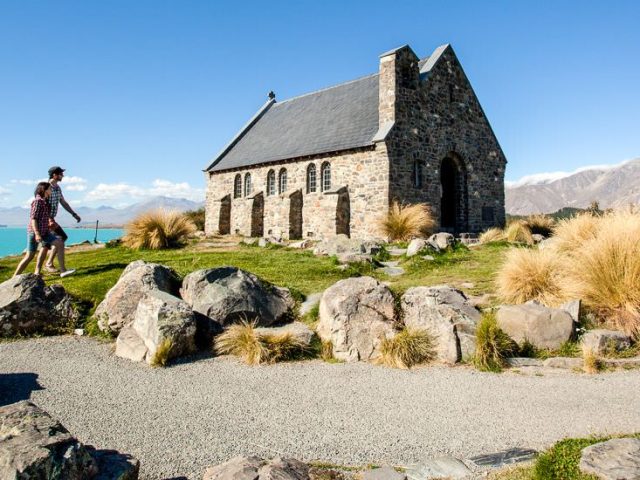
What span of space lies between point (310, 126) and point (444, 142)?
25.1ft

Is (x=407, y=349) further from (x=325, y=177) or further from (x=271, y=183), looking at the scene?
(x=271, y=183)

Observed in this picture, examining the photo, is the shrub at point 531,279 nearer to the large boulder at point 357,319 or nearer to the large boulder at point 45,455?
the large boulder at point 357,319

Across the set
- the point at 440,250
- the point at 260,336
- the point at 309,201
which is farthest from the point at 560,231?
the point at 309,201

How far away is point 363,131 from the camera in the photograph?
68.5 feet

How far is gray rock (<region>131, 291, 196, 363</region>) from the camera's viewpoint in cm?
666

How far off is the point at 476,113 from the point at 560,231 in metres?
14.4

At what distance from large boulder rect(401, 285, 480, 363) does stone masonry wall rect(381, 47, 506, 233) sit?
1265 centimetres

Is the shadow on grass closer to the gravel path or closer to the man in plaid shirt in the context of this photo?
the gravel path

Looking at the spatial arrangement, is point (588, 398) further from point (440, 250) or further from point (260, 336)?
point (440, 250)

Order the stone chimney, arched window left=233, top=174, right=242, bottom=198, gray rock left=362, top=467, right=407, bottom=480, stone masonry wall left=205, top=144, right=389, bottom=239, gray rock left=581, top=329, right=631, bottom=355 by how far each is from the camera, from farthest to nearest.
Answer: arched window left=233, top=174, right=242, bottom=198 → stone masonry wall left=205, top=144, right=389, bottom=239 → the stone chimney → gray rock left=581, top=329, right=631, bottom=355 → gray rock left=362, top=467, right=407, bottom=480

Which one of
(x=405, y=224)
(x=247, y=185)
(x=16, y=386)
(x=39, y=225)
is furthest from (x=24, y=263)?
(x=247, y=185)

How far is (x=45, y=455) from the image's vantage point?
265 centimetres

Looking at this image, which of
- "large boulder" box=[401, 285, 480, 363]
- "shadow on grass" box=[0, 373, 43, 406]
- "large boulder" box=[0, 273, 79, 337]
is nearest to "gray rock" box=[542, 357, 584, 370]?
"large boulder" box=[401, 285, 480, 363]

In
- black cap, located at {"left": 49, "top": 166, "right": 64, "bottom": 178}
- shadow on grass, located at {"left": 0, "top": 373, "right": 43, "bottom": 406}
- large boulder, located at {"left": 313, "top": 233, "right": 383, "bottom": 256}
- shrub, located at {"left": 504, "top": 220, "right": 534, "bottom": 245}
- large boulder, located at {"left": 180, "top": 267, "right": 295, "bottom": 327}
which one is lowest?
shadow on grass, located at {"left": 0, "top": 373, "right": 43, "bottom": 406}
